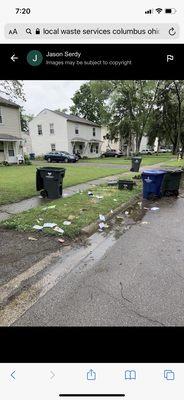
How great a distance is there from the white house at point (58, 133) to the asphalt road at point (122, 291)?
32546 millimetres

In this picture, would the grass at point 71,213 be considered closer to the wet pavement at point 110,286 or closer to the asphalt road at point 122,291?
the wet pavement at point 110,286

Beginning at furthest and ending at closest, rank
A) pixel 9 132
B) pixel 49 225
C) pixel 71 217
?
pixel 9 132 < pixel 71 217 < pixel 49 225

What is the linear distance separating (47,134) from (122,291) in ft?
118

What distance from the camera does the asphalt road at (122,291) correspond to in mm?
2812

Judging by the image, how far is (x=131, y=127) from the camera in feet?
133

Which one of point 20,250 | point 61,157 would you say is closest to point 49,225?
point 20,250

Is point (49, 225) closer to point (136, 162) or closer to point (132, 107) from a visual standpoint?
point (136, 162)

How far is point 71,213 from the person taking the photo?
21.7ft

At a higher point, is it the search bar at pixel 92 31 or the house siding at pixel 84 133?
the house siding at pixel 84 133

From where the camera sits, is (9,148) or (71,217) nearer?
(71,217)

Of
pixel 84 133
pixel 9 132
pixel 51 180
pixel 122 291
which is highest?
pixel 84 133

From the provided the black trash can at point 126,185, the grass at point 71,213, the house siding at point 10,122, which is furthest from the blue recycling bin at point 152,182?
the house siding at point 10,122
